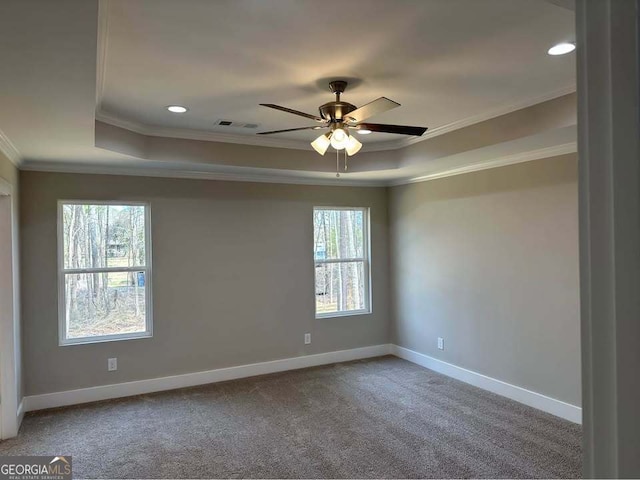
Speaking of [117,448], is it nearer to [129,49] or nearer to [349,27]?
[129,49]

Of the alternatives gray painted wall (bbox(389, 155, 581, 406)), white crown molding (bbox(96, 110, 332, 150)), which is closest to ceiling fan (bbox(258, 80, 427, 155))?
white crown molding (bbox(96, 110, 332, 150))

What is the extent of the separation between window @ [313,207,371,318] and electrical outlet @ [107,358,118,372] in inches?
94.0

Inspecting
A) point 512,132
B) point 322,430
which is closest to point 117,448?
point 322,430

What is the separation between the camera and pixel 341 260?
229 inches

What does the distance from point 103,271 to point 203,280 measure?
1027 mm

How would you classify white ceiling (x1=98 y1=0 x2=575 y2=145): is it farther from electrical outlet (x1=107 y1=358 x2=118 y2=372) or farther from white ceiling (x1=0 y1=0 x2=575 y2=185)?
electrical outlet (x1=107 y1=358 x2=118 y2=372)

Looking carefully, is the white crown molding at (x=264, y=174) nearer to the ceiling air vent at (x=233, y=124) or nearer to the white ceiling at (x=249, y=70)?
the white ceiling at (x=249, y=70)

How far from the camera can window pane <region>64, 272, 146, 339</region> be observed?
4.42m

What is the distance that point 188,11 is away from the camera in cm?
200

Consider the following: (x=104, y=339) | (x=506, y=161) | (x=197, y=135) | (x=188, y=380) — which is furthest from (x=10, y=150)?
(x=506, y=161)

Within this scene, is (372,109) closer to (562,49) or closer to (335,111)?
(335,111)

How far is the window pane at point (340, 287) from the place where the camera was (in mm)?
5691

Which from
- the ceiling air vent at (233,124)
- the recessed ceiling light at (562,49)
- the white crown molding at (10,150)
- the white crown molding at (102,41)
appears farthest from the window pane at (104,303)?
the recessed ceiling light at (562,49)

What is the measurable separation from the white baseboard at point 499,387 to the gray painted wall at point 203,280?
74cm
